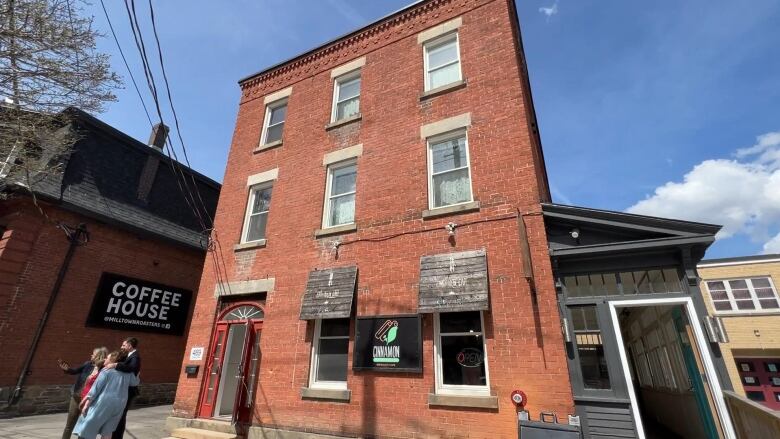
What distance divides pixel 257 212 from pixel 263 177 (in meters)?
1.07

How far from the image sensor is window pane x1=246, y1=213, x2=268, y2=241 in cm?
1047

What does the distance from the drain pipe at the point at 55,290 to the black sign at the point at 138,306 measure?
1055 mm

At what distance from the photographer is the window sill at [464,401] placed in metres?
6.07

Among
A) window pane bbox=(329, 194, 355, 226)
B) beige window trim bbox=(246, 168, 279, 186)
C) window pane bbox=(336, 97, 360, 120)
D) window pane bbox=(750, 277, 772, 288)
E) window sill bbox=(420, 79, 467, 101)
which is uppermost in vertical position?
window pane bbox=(336, 97, 360, 120)

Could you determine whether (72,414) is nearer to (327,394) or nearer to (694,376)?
(327,394)

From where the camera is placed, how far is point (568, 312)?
630 cm

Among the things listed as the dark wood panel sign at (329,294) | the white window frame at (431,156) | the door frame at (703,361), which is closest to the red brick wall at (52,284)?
the dark wood panel sign at (329,294)

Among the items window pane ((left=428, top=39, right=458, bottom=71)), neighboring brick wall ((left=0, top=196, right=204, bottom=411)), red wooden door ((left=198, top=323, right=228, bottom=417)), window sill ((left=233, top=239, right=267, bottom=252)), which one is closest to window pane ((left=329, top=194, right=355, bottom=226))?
window sill ((left=233, top=239, right=267, bottom=252))

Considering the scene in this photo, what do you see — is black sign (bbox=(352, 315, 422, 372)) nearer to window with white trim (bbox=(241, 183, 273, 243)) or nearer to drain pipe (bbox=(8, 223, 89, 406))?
window with white trim (bbox=(241, 183, 273, 243))

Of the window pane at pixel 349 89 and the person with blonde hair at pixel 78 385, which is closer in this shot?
the person with blonde hair at pixel 78 385

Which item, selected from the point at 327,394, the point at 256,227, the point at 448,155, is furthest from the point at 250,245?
the point at 448,155

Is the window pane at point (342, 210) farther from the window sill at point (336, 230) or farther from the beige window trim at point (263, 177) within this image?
the beige window trim at point (263, 177)

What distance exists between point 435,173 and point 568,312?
404cm

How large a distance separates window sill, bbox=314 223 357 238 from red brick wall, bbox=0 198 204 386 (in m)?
8.17
